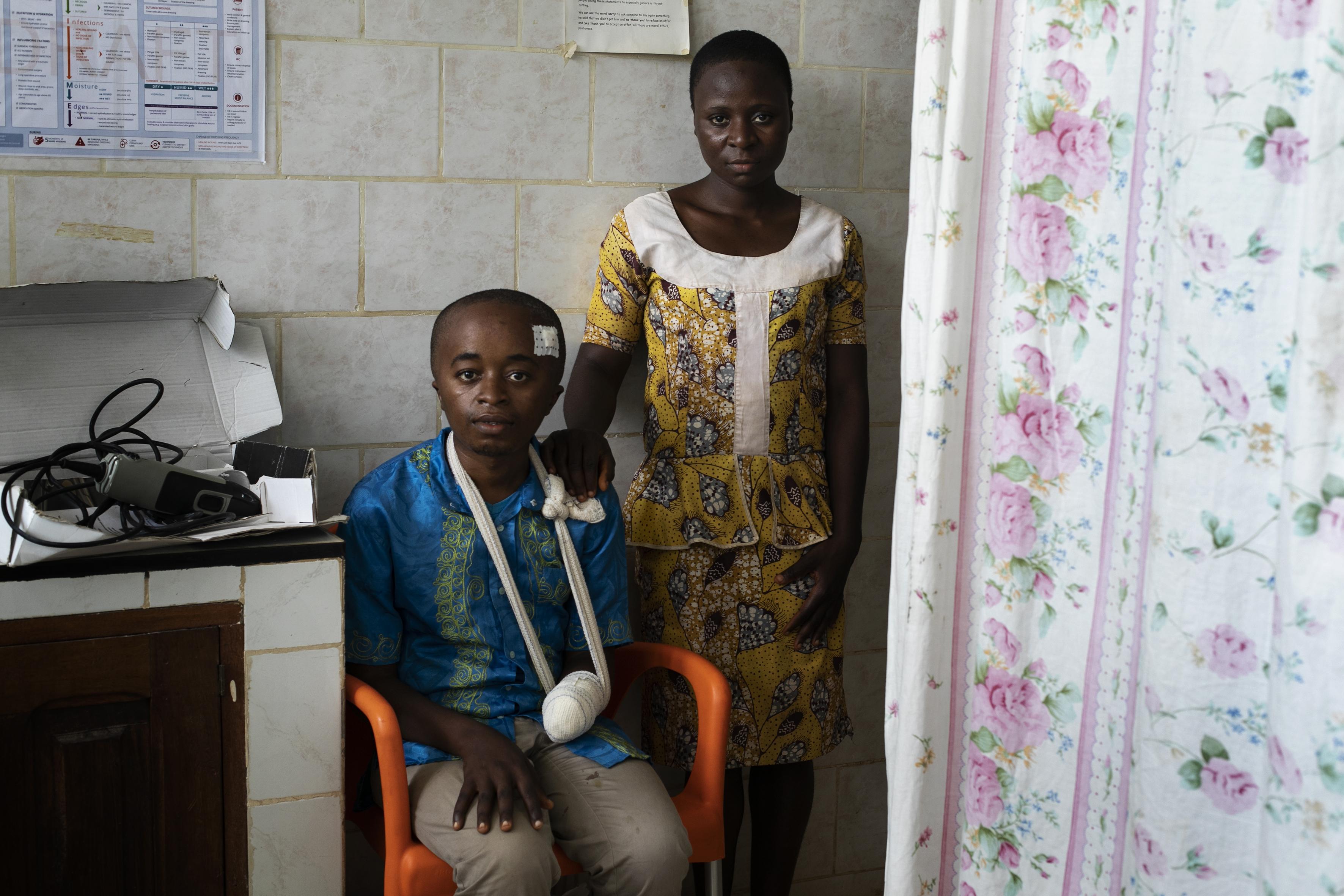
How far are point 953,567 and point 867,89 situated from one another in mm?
1227

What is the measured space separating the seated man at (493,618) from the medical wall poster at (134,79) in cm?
52

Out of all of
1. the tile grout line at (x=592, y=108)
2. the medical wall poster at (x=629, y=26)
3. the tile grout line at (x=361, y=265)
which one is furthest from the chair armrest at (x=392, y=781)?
the medical wall poster at (x=629, y=26)

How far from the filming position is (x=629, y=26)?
75.6 inches

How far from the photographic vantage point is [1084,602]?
3.54 feet

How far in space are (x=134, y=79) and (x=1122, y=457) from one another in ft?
5.04

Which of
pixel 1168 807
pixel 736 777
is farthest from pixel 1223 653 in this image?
pixel 736 777

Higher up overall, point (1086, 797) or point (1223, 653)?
point (1223, 653)

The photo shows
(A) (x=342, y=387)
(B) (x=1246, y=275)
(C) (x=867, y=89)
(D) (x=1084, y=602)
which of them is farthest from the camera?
(C) (x=867, y=89)

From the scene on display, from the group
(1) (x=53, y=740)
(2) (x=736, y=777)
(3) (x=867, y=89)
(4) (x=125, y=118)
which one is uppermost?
(3) (x=867, y=89)

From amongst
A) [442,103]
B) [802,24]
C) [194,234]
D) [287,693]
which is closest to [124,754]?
[287,693]

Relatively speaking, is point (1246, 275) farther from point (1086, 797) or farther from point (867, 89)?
point (867, 89)

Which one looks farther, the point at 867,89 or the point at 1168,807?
the point at 867,89

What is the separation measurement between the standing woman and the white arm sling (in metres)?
A: 0.17

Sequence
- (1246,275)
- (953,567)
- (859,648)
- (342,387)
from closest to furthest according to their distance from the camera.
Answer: (1246,275)
(953,567)
(342,387)
(859,648)
